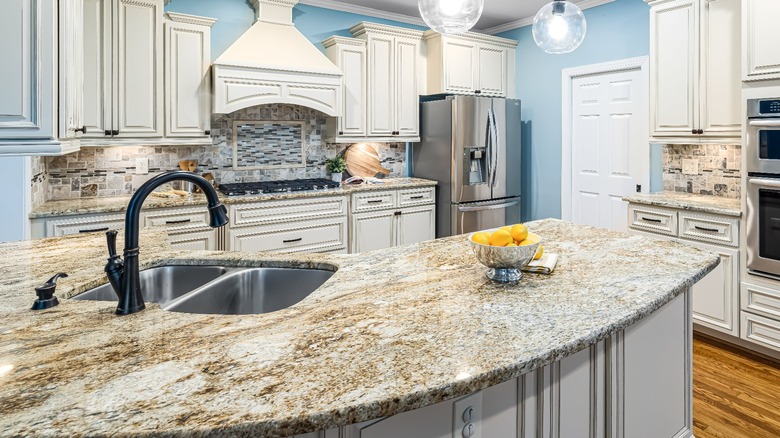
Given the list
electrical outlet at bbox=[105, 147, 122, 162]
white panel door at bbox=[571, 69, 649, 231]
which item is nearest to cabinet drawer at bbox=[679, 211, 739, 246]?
white panel door at bbox=[571, 69, 649, 231]

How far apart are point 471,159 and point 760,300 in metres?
2.55

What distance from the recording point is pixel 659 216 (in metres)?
3.61

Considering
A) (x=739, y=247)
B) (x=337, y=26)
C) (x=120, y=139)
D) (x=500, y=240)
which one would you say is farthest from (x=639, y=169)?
(x=120, y=139)

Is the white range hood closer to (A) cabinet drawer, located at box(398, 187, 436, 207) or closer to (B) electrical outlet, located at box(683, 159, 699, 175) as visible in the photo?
(A) cabinet drawer, located at box(398, 187, 436, 207)

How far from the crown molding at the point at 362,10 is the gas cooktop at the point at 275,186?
1695 mm

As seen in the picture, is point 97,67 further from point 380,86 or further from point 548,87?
point 548,87

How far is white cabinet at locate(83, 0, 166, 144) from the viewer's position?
11.3ft

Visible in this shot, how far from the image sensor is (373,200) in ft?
14.8

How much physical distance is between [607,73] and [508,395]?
4.23 metres

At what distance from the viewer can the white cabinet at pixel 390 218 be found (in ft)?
14.6

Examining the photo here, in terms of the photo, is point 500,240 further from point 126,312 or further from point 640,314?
point 126,312

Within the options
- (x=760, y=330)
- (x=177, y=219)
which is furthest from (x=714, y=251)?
(x=177, y=219)

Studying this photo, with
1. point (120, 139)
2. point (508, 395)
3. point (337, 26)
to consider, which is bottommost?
point (508, 395)

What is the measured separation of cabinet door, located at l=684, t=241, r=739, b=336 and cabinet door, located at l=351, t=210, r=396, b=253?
249 centimetres
